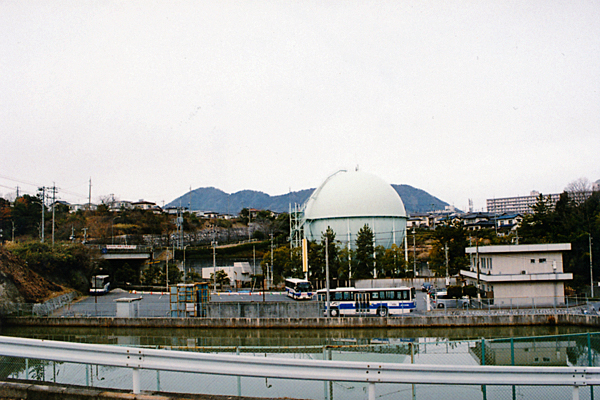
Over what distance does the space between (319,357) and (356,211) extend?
35362 millimetres

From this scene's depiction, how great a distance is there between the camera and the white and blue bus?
22.6m

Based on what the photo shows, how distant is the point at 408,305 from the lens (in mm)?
22656

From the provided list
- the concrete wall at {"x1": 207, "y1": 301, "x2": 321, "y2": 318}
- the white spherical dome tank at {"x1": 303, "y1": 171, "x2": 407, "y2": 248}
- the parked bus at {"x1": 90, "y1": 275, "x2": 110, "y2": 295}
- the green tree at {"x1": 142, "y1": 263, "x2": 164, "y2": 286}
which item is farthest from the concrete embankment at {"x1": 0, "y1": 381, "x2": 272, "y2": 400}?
the white spherical dome tank at {"x1": 303, "y1": 171, "x2": 407, "y2": 248}

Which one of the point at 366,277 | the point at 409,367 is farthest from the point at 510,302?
the point at 409,367

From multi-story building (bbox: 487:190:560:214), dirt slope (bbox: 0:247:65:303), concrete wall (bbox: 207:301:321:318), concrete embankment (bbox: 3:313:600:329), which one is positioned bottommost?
concrete embankment (bbox: 3:313:600:329)

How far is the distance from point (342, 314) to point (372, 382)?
62.9 feet

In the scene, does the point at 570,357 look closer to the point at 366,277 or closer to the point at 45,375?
the point at 45,375

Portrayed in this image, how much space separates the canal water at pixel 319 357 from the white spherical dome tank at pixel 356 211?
81.7 feet

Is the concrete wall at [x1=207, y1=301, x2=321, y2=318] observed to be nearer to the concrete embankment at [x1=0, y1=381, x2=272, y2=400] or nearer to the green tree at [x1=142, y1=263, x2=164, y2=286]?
the concrete embankment at [x1=0, y1=381, x2=272, y2=400]

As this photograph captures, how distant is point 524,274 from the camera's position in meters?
25.3

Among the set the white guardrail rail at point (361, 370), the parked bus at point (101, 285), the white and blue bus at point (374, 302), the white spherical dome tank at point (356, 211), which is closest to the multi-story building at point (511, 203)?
the white spherical dome tank at point (356, 211)

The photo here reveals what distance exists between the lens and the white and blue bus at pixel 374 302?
891 inches

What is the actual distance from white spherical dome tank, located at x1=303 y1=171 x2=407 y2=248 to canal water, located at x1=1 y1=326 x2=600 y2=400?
24.9 metres

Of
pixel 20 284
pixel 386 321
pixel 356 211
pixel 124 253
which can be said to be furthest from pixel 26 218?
pixel 386 321
